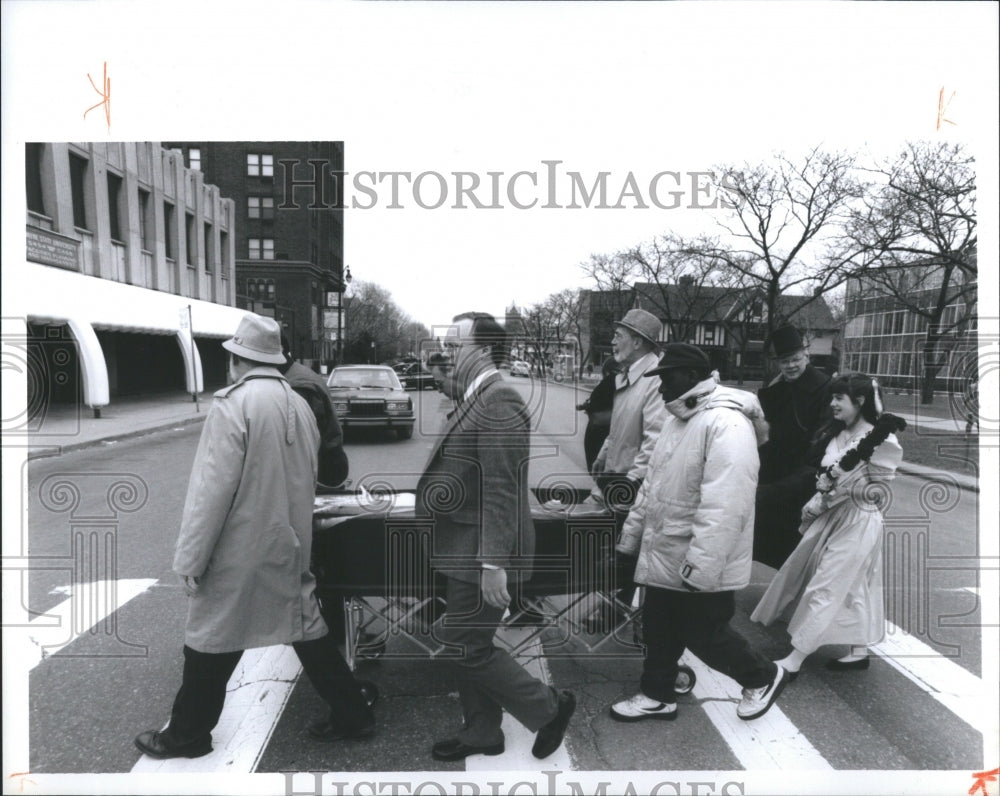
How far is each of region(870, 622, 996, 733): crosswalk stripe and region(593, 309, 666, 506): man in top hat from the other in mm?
1925

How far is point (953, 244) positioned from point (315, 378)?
10.5m

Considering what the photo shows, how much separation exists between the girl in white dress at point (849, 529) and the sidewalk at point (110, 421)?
898cm

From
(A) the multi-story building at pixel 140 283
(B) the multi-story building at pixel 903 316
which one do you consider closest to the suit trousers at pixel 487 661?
(A) the multi-story building at pixel 140 283

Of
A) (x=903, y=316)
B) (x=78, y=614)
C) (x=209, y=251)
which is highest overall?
(x=209, y=251)

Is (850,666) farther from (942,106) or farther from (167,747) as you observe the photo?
(167,747)

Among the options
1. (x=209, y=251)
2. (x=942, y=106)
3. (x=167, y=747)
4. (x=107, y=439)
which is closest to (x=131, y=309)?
(x=107, y=439)

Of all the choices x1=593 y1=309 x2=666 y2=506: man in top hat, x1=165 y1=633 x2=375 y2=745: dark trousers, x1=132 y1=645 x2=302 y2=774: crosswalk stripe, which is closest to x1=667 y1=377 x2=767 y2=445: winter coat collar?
x1=593 y1=309 x2=666 y2=506: man in top hat

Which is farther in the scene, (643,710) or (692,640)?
(643,710)

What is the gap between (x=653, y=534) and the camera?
320cm

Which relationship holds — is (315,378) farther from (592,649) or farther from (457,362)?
(592,649)

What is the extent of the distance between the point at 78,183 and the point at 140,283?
1318 centimetres

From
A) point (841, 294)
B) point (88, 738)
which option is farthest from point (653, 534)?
point (841, 294)

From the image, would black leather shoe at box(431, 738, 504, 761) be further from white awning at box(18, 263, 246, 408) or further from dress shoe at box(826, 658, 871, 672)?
white awning at box(18, 263, 246, 408)

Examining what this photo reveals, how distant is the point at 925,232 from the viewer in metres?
10.0
